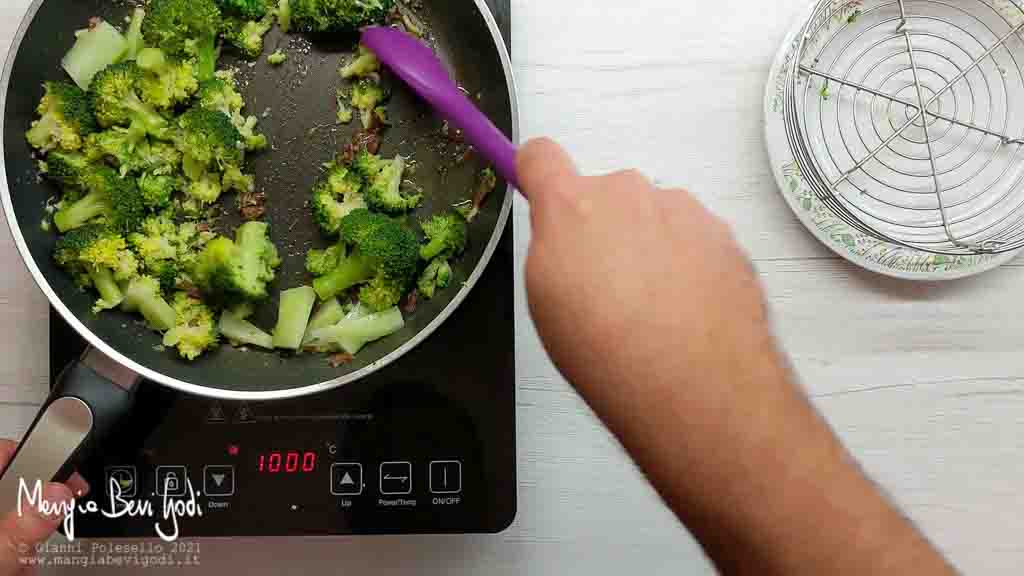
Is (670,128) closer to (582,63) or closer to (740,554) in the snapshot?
(582,63)

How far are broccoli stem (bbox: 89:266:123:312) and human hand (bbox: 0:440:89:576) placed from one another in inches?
7.3

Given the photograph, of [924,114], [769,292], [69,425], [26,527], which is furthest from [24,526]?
[924,114]

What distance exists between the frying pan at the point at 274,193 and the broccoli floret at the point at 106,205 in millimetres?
31

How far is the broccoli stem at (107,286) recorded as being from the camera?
0.86m

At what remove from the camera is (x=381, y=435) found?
900mm

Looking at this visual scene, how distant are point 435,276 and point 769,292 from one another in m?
0.42

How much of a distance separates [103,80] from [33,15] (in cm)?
9

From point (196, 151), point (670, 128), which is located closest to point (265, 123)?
point (196, 151)

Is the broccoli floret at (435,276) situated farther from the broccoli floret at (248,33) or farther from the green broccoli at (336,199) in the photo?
the broccoli floret at (248,33)

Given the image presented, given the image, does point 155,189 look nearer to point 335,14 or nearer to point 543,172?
point 335,14

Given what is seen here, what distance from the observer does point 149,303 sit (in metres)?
0.87

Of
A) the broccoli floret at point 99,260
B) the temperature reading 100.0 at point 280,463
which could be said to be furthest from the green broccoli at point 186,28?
the temperature reading 100.0 at point 280,463

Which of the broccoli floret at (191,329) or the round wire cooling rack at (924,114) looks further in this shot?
the round wire cooling rack at (924,114)

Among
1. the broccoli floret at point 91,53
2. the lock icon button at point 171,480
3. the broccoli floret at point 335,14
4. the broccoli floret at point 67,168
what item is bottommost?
the lock icon button at point 171,480
